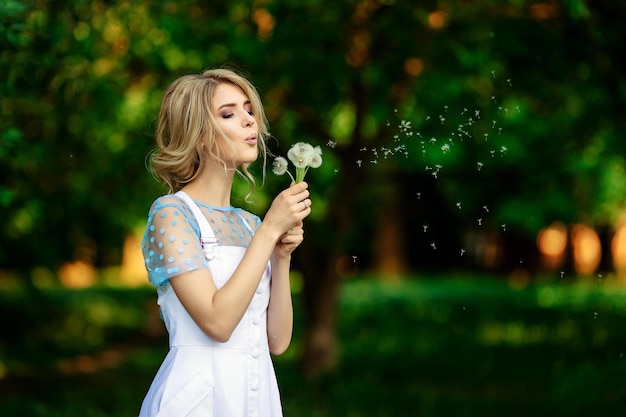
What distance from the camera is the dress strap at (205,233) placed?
105 inches

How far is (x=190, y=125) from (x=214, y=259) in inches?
16.5

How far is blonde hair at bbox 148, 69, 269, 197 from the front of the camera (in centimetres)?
273

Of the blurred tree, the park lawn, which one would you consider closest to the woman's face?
the blurred tree

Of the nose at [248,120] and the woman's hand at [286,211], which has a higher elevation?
the nose at [248,120]

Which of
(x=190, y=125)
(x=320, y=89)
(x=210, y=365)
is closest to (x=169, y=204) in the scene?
(x=190, y=125)

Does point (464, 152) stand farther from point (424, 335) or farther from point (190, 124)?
point (190, 124)

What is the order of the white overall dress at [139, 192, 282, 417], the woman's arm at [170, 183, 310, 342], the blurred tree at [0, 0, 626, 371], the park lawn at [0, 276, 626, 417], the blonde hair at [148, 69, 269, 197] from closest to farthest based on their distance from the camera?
the woman's arm at [170, 183, 310, 342]
the white overall dress at [139, 192, 282, 417]
the blonde hair at [148, 69, 269, 197]
the blurred tree at [0, 0, 626, 371]
the park lawn at [0, 276, 626, 417]

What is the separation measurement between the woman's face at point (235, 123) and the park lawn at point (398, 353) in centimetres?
536

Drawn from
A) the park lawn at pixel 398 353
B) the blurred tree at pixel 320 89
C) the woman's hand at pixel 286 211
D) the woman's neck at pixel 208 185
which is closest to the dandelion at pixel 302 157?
the woman's hand at pixel 286 211

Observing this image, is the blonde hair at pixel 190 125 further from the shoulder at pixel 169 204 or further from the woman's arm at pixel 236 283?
the woman's arm at pixel 236 283

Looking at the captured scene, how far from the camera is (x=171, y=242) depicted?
258cm

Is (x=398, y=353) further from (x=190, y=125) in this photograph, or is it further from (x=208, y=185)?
(x=190, y=125)

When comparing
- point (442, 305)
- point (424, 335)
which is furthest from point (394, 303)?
point (424, 335)

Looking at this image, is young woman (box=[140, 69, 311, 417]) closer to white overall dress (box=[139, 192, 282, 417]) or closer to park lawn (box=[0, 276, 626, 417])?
white overall dress (box=[139, 192, 282, 417])
